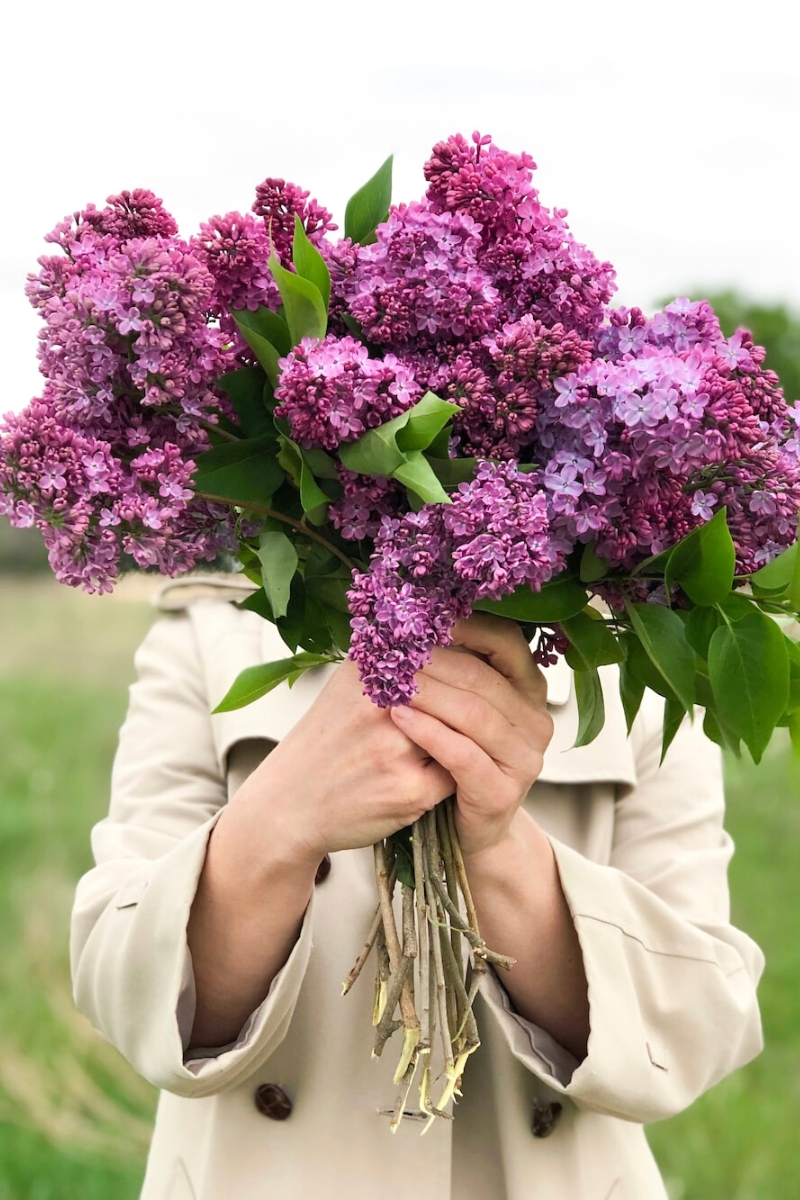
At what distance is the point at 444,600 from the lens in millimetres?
821

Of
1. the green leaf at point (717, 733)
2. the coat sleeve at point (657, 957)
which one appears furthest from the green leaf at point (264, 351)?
the coat sleeve at point (657, 957)

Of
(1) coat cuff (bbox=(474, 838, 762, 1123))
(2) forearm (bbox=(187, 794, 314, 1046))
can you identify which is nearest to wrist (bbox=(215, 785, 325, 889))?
(2) forearm (bbox=(187, 794, 314, 1046))

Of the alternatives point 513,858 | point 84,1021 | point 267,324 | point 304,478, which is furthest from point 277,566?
point 84,1021

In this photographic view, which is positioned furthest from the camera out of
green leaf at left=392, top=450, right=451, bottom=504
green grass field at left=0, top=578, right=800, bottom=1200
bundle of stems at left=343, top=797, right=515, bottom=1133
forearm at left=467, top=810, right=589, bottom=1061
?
green grass field at left=0, top=578, right=800, bottom=1200

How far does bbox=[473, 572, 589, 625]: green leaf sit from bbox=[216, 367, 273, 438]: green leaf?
0.21m

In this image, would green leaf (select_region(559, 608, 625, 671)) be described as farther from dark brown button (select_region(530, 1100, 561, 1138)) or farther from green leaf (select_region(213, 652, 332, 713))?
dark brown button (select_region(530, 1100, 561, 1138))

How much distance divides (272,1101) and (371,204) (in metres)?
0.88

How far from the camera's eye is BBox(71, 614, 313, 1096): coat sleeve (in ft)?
3.69

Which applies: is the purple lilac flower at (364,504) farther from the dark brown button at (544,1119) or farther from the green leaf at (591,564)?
the dark brown button at (544,1119)

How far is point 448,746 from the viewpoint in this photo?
95 centimetres

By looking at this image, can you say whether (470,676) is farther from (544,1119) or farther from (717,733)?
(544,1119)

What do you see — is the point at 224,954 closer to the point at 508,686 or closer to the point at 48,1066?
the point at 508,686

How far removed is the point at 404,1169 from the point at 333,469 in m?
0.76

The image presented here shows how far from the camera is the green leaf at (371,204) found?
0.94 metres
